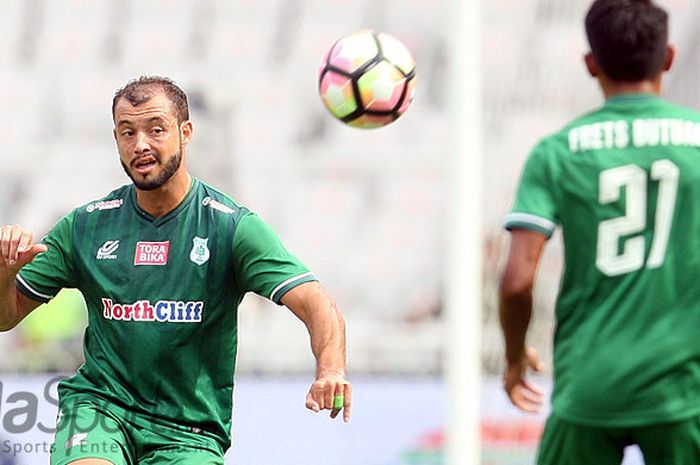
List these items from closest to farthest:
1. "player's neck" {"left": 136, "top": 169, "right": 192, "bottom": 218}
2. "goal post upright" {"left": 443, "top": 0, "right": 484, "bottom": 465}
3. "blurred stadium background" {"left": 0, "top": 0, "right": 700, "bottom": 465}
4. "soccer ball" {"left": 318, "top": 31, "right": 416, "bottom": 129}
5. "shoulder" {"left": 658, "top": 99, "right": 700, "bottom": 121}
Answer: "shoulder" {"left": 658, "top": 99, "right": 700, "bottom": 121}, "player's neck" {"left": 136, "top": 169, "right": 192, "bottom": 218}, "soccer ball" {"left": 318, "top": 31, "right": 416, "bottom": 129}, "goal post upright" {"left": 443, "top": 0, "right": 484, "bottom": 465}, "blurred stadium background" {"left": 0, "top": 0, "right": 700, "bottom": 465}

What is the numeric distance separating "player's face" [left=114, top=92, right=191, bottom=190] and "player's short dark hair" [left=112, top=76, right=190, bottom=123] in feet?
0.08

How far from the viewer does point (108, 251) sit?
17.7 feet

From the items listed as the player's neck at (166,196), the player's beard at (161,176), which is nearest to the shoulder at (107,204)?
the player's neck at (166,196)

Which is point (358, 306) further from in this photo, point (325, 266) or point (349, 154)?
point (349, 154)

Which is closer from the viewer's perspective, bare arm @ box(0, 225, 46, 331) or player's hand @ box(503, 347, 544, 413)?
player's hand @ box(503, 347, 544, 413)

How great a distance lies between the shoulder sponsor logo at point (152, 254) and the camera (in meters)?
5.34

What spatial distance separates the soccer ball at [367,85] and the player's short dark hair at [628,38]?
8.49ft

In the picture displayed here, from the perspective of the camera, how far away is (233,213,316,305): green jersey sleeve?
5.25 metres

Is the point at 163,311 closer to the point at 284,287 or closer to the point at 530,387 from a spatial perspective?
the point at 284,287

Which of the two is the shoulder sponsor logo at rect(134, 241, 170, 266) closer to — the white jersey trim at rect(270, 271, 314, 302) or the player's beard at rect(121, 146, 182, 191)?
the player's beard at rect(121, 146, 182, 191)

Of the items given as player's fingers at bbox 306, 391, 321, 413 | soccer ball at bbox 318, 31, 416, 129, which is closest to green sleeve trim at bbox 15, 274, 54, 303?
player's fingers at bbox 306, 391, 321, 413

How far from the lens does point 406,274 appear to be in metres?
17.1

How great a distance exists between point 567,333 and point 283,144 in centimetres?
1392

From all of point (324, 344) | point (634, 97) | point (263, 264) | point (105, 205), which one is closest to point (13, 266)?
point (105, 205)
